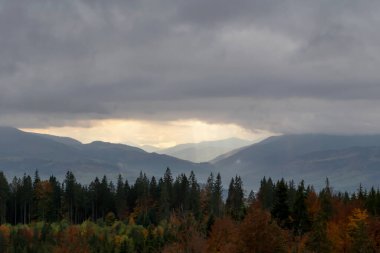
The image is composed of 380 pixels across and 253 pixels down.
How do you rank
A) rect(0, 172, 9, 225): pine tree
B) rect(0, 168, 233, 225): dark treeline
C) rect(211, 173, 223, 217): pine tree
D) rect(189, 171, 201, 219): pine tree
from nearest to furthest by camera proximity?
rect(0, 172, 9, 225): pine tree, rect(0, 168, 233, 225): dark treeline, rect(189, 171, 201, 219): pine tree, rect(211, 173, 223, 217): pine tree

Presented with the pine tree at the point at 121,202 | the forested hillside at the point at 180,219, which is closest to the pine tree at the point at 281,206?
the forested hillside at the point at 180,219

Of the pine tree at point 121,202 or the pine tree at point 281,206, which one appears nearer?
the pine tree at point 281,206

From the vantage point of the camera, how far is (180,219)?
133625 millimetres

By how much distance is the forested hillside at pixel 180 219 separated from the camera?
6406 centimetres

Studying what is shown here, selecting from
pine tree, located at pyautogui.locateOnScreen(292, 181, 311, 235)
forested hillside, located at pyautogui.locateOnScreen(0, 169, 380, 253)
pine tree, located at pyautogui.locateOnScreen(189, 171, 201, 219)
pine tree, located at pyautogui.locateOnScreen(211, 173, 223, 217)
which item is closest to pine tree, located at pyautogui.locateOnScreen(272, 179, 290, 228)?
forested hillside, located at pyautogui.locateOnScreen(0, 169, 380, 253)

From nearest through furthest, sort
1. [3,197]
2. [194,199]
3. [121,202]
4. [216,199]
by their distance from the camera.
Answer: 1. [3,197]
2. [121,202]
3. [194,199]
4. [216,199]

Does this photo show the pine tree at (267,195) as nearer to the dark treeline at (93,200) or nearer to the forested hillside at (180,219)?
the forested hillside at (180,219)

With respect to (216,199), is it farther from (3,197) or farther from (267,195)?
(3,197)

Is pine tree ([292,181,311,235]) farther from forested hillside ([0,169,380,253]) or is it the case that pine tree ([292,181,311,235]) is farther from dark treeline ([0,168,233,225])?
dark treeline ([0,168,233,225])

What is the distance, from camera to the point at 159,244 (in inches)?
3971

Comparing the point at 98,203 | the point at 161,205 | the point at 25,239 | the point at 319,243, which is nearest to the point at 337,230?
the point at 319,243

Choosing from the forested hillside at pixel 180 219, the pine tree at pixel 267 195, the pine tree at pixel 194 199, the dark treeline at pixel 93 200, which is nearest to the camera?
the forested hillside at pixel 180 219

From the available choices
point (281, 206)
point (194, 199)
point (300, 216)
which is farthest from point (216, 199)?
point (281, 206)

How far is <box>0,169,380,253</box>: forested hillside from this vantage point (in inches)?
2522
